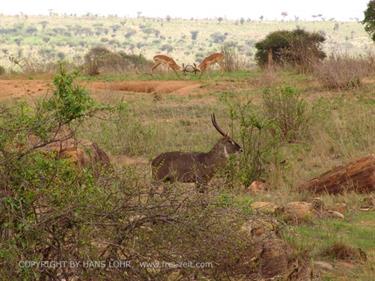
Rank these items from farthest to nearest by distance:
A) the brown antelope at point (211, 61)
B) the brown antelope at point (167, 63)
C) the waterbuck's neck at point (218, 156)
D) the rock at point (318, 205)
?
the brown antelope at point (167, 63) < the brown antelope at point (211, 61) < the waterbuck's neck at point (218, 156) < the rock at point (318, 205)

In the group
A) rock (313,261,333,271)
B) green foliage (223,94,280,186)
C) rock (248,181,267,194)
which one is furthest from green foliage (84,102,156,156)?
rock (313,261,333,271)

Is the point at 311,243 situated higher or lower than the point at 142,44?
higher

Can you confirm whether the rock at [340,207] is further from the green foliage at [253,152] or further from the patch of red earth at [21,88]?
the patch of red earth at [21,88]

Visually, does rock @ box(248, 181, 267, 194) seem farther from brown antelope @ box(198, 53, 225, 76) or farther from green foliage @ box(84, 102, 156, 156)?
brown antelope @ box(198, 53, 225, 76)

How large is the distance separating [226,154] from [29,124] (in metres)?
4.99

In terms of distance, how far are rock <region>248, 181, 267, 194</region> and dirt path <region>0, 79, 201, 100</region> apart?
8751 millimetres

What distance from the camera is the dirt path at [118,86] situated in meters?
18.7

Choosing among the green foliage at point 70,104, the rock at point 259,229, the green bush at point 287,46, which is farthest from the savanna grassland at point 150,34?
the green foliage at point 70,104

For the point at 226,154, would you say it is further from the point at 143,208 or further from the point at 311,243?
the point at 143,208

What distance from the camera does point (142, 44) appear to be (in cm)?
6625

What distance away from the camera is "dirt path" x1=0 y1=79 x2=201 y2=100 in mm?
18703

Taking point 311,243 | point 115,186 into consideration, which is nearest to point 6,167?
point 115,186

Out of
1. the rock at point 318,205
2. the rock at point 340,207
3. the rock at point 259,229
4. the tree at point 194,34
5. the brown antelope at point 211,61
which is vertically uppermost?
the rock at point 259,229

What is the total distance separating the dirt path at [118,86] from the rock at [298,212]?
35.2 feet
